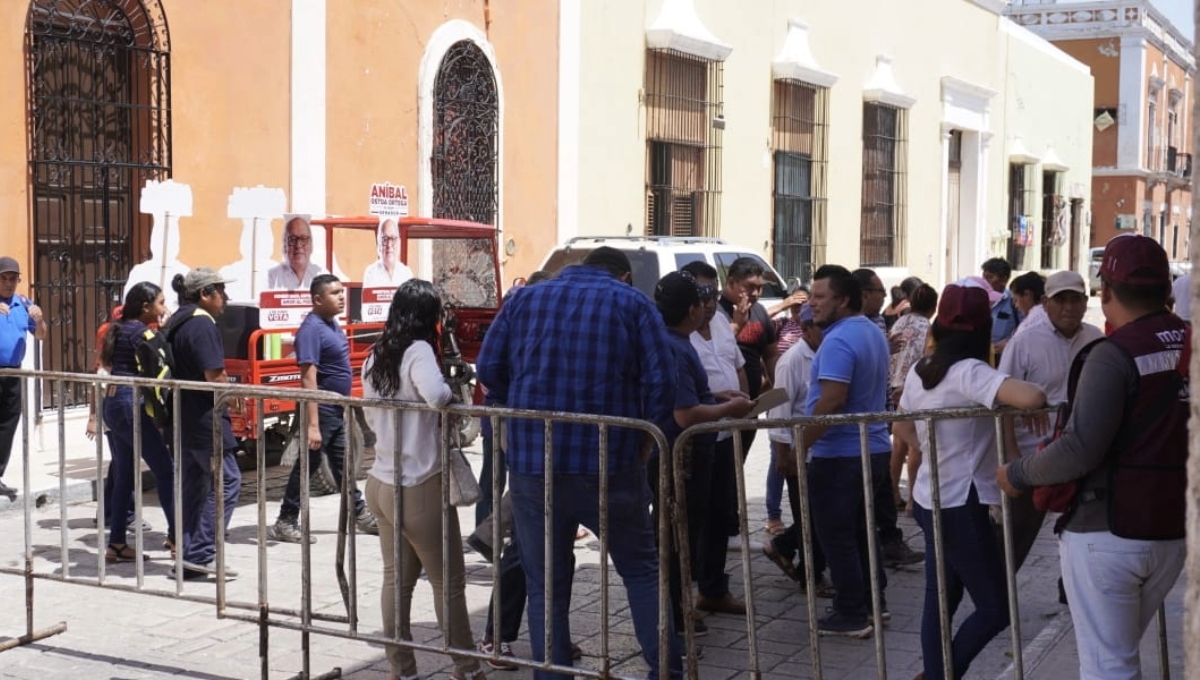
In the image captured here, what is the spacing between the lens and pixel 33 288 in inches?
456

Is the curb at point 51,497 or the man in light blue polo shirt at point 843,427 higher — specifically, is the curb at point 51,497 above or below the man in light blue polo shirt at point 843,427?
below

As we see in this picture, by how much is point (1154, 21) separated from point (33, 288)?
43776mm

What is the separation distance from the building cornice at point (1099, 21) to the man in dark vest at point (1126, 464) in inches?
1751

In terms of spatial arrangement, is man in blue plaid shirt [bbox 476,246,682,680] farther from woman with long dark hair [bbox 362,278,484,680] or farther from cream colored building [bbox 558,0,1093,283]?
cream colored building [bbox 558,0,1093,283]

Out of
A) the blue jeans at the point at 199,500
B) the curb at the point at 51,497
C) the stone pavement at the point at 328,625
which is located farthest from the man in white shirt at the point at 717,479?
the curb at the point at 51,497

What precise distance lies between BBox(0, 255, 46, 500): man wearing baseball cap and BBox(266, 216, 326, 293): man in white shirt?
110 inches

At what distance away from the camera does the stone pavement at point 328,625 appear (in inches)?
258

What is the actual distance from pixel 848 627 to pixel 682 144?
1412 cm

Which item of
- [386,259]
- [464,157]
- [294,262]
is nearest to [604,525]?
[386,259]

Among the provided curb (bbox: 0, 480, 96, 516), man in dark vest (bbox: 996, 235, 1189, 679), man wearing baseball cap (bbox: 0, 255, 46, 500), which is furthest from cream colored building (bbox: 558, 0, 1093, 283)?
man in dark vest (bbox: 996, 235, 1189, 679)

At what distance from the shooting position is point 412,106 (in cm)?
1568

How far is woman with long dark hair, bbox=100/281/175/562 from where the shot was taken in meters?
8.36

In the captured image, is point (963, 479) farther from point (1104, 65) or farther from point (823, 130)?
point (1104, 65)

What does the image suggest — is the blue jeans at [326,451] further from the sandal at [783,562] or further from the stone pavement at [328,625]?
the sandal at [783,562]
